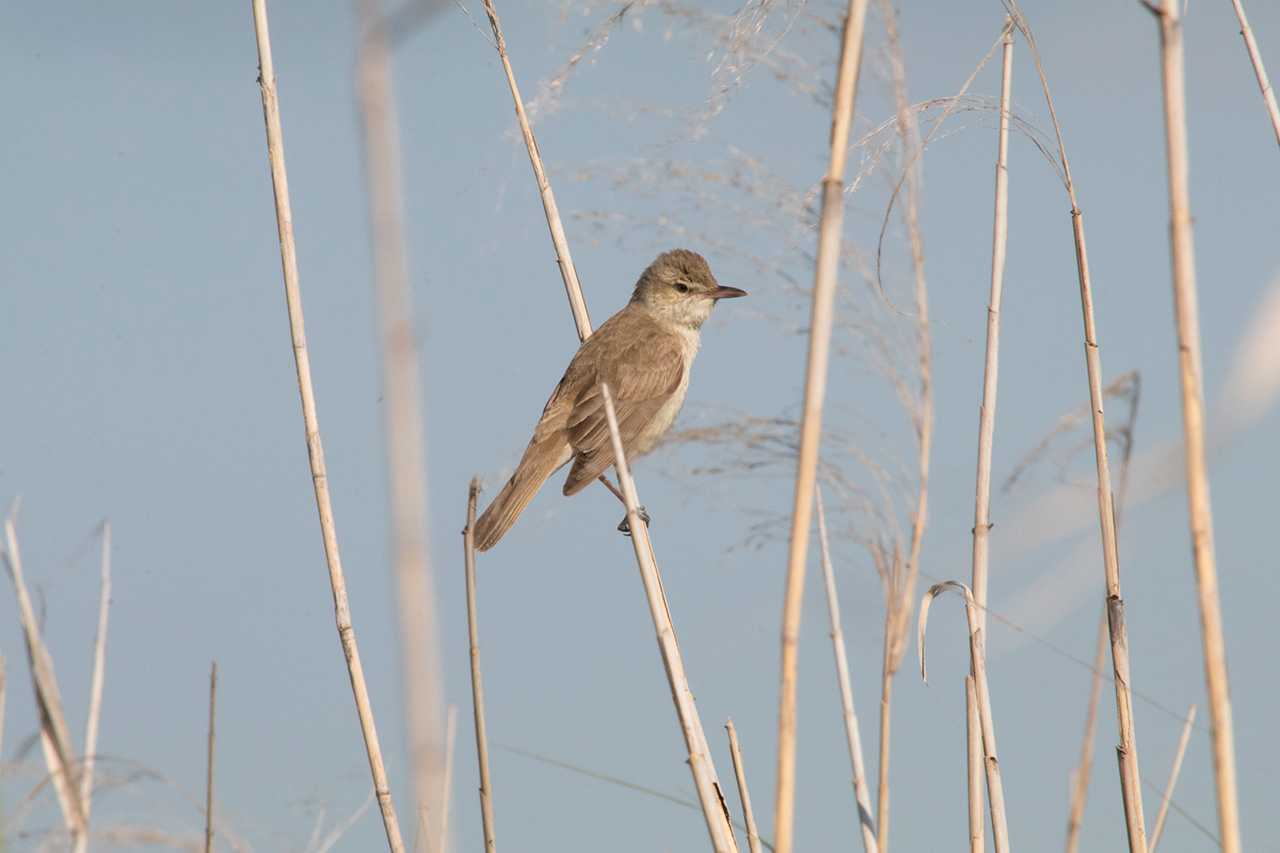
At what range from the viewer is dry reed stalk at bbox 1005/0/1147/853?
120 inches

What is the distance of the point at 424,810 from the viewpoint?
1717 millimetres

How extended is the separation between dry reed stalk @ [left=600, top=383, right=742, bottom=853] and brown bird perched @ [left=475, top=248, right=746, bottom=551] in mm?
2175

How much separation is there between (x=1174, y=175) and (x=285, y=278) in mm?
1995

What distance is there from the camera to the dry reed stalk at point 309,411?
3.12 metres

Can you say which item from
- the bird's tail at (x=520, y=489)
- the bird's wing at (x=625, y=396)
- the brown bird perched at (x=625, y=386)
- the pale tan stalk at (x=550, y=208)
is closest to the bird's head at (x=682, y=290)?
the brown bird perched at (x=625, y=386)

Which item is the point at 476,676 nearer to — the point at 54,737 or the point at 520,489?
the point at 54,737

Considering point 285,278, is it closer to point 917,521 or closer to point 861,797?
point 917,521

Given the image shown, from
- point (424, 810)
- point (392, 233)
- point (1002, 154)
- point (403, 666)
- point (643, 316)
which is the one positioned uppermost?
point (643, 316)

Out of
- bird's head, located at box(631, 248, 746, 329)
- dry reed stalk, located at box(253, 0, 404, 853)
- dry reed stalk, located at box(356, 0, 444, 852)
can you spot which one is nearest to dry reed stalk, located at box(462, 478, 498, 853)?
dry reed stalk, located at box(253, 0, 404, 853)

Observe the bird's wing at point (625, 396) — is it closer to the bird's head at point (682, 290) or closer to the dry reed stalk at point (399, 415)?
the bird's head at point (682, 290)

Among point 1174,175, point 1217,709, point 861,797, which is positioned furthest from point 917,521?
point 1174,175

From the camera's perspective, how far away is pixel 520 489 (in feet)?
17.7

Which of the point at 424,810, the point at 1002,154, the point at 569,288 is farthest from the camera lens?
the point at 569,288

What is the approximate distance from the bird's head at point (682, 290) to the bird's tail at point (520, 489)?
1094 millimetres
